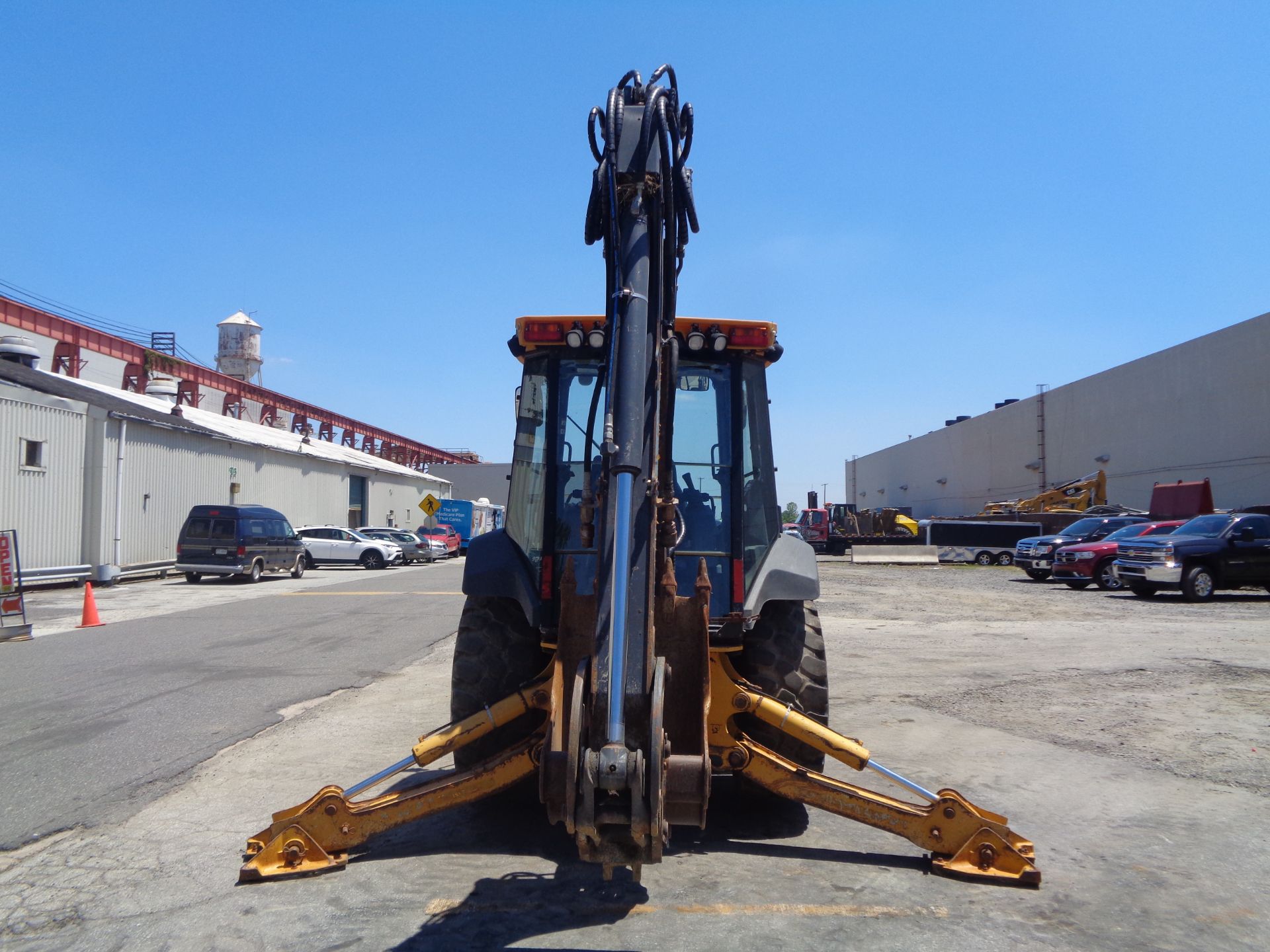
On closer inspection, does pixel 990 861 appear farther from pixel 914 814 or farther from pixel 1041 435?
pixel 1041 435

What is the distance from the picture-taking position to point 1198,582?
19.3m

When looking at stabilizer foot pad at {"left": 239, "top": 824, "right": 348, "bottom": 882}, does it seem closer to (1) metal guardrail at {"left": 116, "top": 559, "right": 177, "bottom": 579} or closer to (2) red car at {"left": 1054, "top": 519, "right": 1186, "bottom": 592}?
(2) red car at {"left": 1054, "top": 519, "right": 1186, "bottom": 592}

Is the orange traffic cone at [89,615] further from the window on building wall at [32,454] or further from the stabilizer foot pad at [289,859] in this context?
the stabilizer foot pad at [289,859]

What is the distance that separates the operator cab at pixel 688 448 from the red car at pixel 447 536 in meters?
39.6

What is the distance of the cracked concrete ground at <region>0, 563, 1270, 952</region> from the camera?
3.96m

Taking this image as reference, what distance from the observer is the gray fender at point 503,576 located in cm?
518

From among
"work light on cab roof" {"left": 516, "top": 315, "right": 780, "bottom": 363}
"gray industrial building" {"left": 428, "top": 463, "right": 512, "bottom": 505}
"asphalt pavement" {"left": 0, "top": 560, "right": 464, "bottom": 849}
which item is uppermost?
"gray industrial building" {"left": 428, "top": 463, "right": 512, "bottom": 505}

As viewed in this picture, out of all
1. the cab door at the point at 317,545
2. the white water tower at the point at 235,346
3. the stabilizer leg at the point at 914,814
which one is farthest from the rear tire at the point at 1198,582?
the white water tower at the point at 235,346

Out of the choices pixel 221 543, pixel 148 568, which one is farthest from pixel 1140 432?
pixel 148 568

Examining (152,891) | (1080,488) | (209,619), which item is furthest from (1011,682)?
(1080,488)

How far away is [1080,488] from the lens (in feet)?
133

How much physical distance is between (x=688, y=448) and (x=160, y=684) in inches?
284

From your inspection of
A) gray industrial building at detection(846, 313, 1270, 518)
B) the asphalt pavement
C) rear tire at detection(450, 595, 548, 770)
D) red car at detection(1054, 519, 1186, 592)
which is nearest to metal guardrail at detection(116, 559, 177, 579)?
the asphalt pavement

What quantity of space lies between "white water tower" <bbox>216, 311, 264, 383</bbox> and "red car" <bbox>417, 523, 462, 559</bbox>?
16.1 metres
